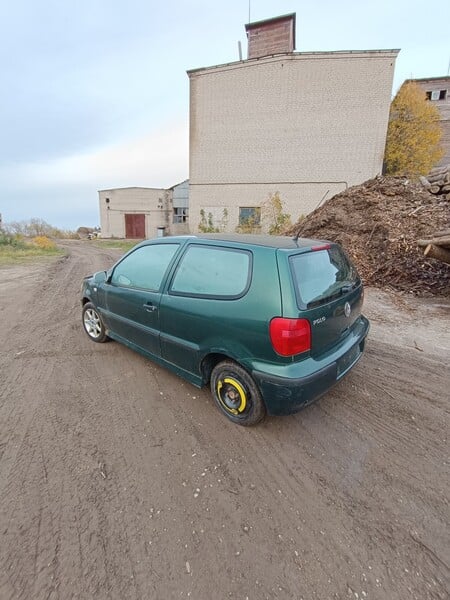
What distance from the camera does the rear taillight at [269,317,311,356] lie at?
2.05 m

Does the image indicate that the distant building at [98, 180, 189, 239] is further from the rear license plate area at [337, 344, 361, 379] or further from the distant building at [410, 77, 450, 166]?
the rear license plate area at [337, 344, 361, 379]

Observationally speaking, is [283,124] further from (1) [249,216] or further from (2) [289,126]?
(1) [249,216]

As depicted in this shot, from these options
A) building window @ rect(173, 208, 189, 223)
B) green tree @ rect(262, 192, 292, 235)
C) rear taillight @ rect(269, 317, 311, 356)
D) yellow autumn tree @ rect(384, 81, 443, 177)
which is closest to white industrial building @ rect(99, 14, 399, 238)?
green tree @ rect(262, 192, 292, 235)

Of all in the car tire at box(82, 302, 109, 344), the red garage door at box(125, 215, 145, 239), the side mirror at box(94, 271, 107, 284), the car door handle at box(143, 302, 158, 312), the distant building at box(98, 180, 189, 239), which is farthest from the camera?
the red garage door at box(125, 215, 145, 239)

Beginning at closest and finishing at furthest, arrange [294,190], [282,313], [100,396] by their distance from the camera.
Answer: [282,313] → [100,396] → [294,190]

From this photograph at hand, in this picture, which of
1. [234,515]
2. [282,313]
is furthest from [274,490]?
[282,313]

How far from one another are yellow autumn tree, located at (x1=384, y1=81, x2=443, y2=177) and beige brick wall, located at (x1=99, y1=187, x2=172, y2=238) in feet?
66.0

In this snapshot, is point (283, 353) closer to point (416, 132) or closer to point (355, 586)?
point (355, 586)

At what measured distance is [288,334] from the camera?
2.06 m

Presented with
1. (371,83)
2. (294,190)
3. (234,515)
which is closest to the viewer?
(234,515)

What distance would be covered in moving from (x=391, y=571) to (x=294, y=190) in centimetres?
2008

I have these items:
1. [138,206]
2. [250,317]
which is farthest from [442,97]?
[250,317]

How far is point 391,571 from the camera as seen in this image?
149 cm

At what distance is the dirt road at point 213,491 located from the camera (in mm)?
1467
